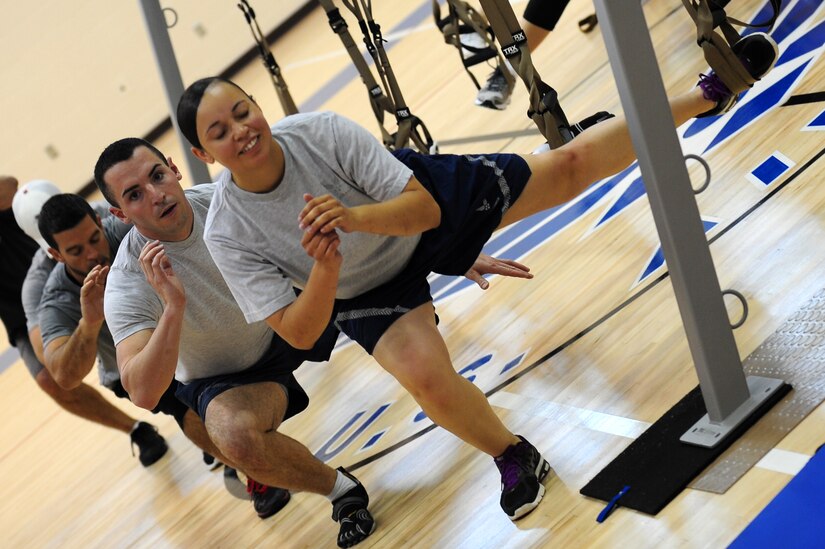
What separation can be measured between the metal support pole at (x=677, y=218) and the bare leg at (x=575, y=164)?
51 cm

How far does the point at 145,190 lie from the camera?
8.48ft

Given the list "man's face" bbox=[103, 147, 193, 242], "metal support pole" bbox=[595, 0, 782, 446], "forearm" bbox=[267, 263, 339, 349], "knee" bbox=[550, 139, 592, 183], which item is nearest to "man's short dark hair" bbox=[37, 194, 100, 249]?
"man's face" bbox=[103, 147, 193, 242]

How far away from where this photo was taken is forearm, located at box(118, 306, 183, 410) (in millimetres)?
2451

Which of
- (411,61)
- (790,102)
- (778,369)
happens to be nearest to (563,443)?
(778,369)

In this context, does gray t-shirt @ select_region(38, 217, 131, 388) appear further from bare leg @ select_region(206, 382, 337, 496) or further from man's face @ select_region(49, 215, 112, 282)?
bare leg @ select_region(206, 382, 337, 496)

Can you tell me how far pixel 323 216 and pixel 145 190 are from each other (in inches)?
31.4

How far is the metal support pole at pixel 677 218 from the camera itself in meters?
1.94

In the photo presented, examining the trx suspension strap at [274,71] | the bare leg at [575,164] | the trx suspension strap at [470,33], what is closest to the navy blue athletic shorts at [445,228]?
the bare leg at [575,164]

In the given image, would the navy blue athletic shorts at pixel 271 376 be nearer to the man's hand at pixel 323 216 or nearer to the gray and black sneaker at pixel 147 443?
the man's hand at pixel 323 216

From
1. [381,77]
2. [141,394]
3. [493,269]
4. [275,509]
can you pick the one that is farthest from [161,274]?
[381,77]

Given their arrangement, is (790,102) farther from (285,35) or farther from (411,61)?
(285,35)

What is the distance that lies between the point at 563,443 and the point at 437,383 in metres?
0.38

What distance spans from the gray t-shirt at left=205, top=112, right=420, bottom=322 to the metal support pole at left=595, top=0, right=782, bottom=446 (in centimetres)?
53

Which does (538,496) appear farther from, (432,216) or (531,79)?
(531,79)
